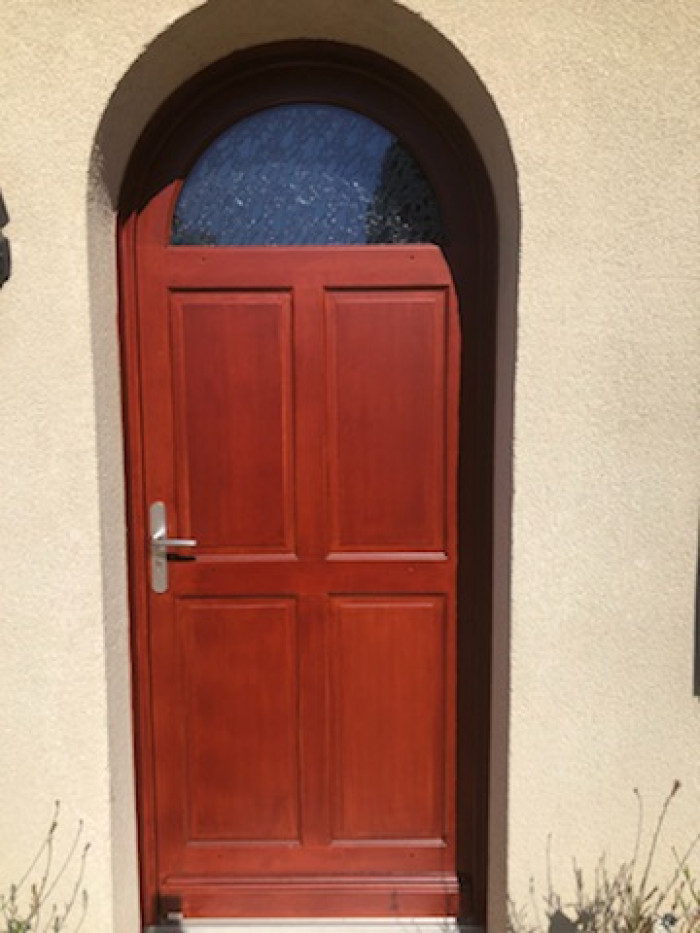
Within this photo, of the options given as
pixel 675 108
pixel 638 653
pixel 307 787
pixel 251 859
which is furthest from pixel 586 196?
pixel 251 859

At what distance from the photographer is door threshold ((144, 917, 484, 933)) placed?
8.18ft

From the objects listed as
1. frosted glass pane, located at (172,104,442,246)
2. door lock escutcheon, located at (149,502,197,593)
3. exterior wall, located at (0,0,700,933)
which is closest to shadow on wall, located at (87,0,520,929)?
exterior wall, located at (0,0,700,933)

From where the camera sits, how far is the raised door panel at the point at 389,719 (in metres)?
2.46

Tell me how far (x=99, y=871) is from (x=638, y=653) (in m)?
1.76

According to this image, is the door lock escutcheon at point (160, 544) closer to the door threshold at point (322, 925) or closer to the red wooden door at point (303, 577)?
the red wooden door at point (303, 577)

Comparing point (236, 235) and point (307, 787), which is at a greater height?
point (236, 235)

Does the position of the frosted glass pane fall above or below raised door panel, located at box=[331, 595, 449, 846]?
above

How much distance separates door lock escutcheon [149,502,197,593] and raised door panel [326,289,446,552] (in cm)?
51

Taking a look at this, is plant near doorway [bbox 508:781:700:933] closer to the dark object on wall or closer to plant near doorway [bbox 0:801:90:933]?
plant near doorway [bbox 0:801:90:933]

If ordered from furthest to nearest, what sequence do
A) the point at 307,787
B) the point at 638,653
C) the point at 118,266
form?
the point at 307,787
the point at 118,266
the point at 638,653

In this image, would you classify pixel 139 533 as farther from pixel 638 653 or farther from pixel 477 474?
pixel 638 653

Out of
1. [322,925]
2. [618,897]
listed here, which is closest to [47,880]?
[322,925]

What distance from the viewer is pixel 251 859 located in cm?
254

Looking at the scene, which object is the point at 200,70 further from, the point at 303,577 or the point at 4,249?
the point at 303,577
